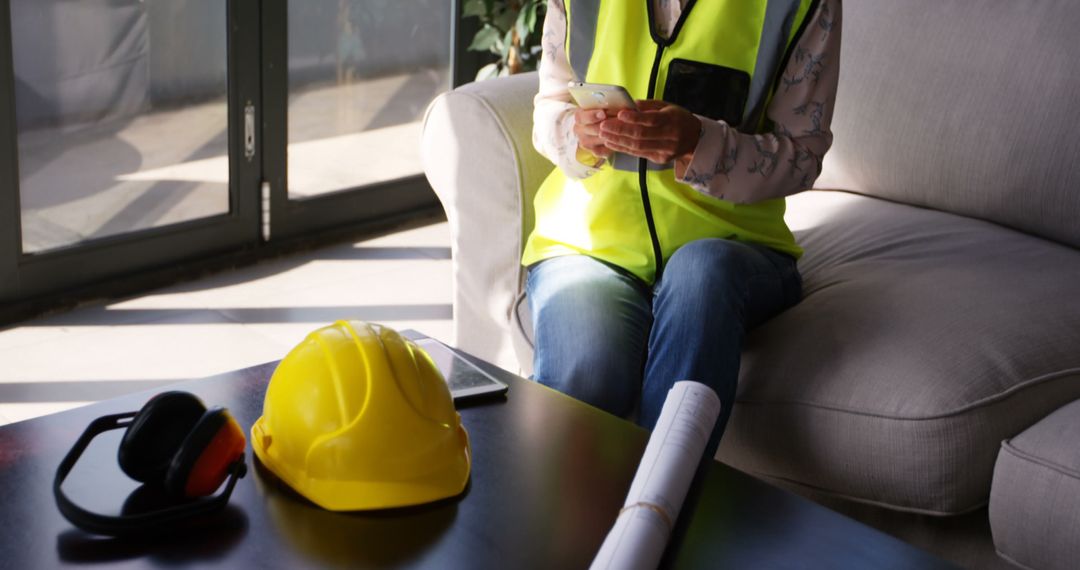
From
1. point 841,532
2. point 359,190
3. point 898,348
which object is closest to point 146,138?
point 359,190

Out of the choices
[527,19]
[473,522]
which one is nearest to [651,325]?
[473,522]

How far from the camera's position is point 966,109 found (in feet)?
6.04

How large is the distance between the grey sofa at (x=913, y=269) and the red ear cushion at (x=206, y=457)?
0.73 m

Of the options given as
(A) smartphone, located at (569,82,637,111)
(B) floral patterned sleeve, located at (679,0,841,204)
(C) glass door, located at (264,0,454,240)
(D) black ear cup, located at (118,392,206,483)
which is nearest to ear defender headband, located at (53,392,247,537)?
(D) black ear cup, located at (118,392,206,483)

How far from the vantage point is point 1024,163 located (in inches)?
70.0

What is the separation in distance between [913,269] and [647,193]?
16.2 inches

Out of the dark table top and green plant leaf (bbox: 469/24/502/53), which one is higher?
green plant leaf (bbox: 469/24/502/53)

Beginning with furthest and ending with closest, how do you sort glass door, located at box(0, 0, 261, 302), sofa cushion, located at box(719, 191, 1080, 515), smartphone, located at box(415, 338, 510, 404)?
glass door, located at box(0, 0, 261, 302)
sofa cushion, located at box(719, 191, 1080, 515)
smartphone, located at box(415, 338, 510, 404)

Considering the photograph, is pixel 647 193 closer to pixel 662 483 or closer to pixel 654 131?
pixel 654 131

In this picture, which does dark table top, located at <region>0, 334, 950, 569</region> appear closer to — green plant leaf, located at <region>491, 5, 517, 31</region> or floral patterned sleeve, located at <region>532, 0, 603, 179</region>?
floral patterned sleeve, located at <region>532, 0, 603, 179</region>

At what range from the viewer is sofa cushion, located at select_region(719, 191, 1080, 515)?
1.35 m

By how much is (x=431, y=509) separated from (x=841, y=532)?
332 millimetres

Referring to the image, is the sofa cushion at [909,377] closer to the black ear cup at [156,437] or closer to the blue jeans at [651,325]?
the blue jeans at [651,325]

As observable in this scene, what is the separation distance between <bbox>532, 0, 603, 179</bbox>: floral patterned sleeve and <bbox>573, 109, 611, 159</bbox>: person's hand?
3 centimetres
